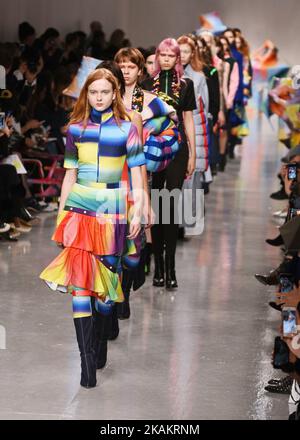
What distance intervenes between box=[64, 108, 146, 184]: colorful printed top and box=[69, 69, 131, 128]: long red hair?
0.02m

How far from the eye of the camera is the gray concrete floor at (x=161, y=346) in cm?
468

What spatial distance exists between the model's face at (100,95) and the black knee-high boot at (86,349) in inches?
34.4

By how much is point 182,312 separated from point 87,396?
1.69m

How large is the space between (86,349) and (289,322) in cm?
85

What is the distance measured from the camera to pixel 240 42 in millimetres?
15156

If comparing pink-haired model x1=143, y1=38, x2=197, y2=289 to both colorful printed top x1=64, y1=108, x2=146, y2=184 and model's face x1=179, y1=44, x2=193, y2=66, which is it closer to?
model's face x1=179, y1=44, x2=193, y2=66

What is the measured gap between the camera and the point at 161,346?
565 cm

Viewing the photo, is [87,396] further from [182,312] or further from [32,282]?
[32,282]

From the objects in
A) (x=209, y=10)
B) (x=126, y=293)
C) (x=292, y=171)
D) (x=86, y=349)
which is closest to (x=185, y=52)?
(x=292, y=171)

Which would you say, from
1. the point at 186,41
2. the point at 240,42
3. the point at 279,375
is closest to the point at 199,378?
the point at 279,375

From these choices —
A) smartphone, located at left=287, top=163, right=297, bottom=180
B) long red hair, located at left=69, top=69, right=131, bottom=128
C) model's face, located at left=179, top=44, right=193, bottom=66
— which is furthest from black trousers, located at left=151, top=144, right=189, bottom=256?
long red hair, located at left=69, top=69, right=131, bottom=128

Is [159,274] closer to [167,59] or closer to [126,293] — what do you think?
[126,293]

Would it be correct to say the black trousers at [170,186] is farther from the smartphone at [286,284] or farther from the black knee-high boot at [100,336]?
the black knee-high boot at [100,336]
